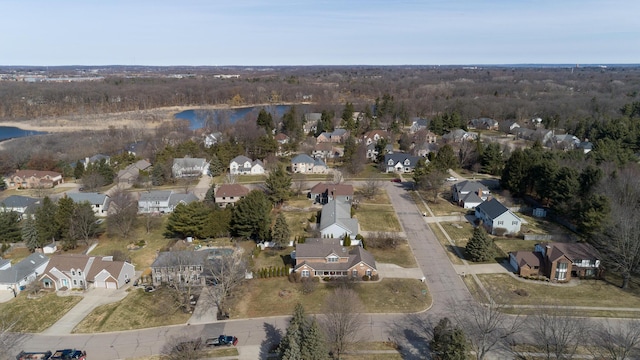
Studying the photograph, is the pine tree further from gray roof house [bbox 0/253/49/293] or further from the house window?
gray roof house [bbox 0/253/49/293]

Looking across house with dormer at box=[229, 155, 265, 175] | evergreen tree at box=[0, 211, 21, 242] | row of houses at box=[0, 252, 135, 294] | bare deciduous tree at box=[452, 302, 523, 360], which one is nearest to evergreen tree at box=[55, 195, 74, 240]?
evergreen tree at box=[0, 211, 21, 242]

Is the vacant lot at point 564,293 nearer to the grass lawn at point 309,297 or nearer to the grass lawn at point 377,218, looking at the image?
the grass lawn at point 309,297

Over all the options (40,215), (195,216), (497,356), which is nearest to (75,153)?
(40,215)

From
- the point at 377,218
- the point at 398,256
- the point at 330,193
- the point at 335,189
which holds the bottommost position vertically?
the point at 398,256

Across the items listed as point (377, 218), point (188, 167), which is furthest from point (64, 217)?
point (377, 218)

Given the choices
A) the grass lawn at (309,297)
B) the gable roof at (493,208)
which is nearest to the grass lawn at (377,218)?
the gable roof at (493,208)

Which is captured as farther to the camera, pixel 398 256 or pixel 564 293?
pixel 398 256

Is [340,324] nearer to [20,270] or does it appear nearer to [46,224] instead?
[20,270]
